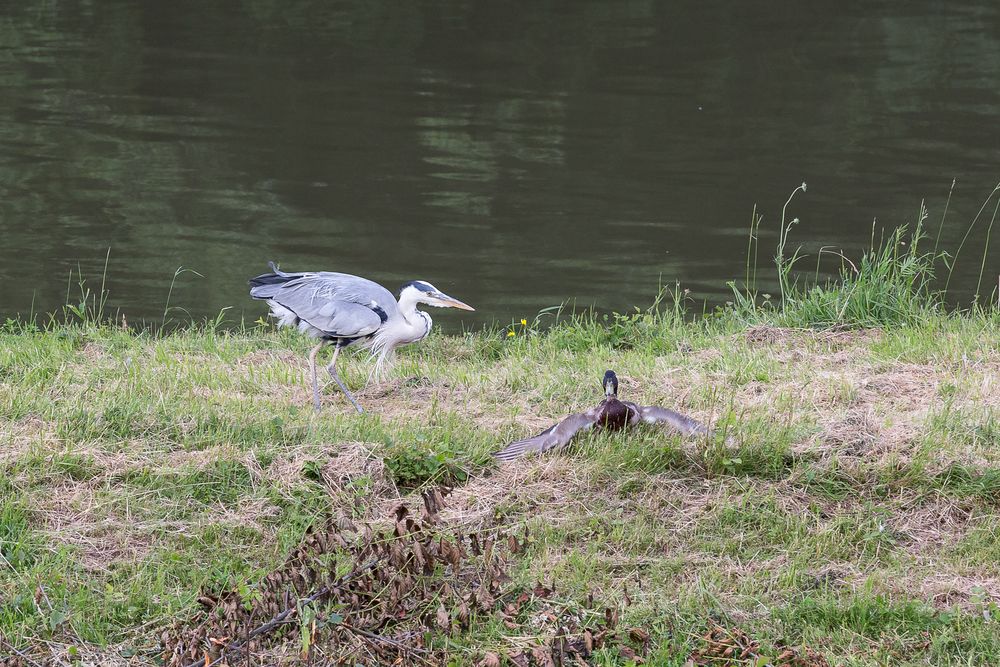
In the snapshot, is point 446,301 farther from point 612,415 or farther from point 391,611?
point 391,611

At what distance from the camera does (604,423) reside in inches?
205

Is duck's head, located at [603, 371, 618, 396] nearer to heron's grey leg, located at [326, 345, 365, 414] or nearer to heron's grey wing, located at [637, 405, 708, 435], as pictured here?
heron's grey wing, located at [637, 405, 708, 435]

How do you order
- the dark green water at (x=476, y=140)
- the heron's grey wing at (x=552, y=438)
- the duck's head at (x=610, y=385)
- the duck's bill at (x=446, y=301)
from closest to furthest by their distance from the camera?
the heron's grey wing at (x=552, y=438)
the duck's head at (x=610, y=385)
the duck's bill at (x=446, y=301)
the dark green water at (x=476, y=140)

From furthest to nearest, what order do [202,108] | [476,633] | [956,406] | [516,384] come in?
[202,108] → [516,384] → [956,406] → [476,633]

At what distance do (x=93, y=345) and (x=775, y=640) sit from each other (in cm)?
455

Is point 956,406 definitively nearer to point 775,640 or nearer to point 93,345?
point 775,640

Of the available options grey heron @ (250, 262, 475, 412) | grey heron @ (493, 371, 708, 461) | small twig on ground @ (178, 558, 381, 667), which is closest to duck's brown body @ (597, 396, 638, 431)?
grey heron @ (493, 371, 708, 461)

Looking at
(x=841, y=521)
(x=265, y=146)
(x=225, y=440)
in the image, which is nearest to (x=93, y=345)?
(x=225, y=440)

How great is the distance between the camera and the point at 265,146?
49.1 ft

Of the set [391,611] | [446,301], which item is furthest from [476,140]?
[391,611]

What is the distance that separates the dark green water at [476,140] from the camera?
11.1 m

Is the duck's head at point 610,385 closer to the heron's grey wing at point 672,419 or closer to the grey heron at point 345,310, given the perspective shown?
the heron's grey wing at point 672,419

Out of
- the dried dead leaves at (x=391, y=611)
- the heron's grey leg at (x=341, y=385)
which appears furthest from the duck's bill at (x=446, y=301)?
the dried dead leaves at (x=391, y=611)

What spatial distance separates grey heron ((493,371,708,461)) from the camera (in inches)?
202
